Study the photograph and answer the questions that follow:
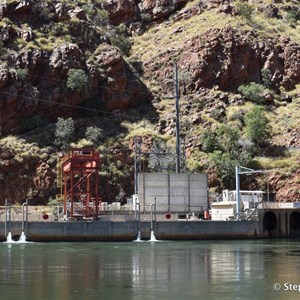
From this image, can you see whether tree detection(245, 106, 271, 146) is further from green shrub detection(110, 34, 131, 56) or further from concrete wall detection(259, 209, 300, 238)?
green shrub detection(110, 34, 131, 56)

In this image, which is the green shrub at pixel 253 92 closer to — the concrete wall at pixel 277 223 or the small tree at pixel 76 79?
the small tree at pixel 76 79

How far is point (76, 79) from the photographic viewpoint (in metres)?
116

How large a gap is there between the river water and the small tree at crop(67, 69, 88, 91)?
Result: 5098 centimetres

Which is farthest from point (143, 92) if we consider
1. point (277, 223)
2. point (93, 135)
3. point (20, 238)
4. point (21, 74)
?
point (20, 238)

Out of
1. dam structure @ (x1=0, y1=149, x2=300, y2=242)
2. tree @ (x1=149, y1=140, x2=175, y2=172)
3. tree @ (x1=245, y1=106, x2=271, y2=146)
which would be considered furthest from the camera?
tree @ (x1=245, y1=106, x2=271, y2=146)

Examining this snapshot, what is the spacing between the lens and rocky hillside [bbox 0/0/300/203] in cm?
10962

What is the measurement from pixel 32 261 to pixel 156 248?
56.3 feet

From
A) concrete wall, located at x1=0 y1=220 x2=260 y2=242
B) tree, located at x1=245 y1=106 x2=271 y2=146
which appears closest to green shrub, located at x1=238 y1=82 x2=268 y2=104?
tree, located at x1=245 y1=106 x2=271 y2=146

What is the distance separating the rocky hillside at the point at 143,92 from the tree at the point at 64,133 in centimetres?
46

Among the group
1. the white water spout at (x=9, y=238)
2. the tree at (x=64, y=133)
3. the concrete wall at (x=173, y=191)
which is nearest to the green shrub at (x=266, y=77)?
the tree at (x=64, y=133)

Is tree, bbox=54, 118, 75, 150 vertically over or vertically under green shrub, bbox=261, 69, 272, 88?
under

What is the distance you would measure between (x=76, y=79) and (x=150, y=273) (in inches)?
2868

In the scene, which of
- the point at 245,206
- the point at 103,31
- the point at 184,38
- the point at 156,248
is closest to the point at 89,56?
the point at 103,31

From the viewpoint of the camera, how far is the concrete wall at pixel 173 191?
90.8 meters
